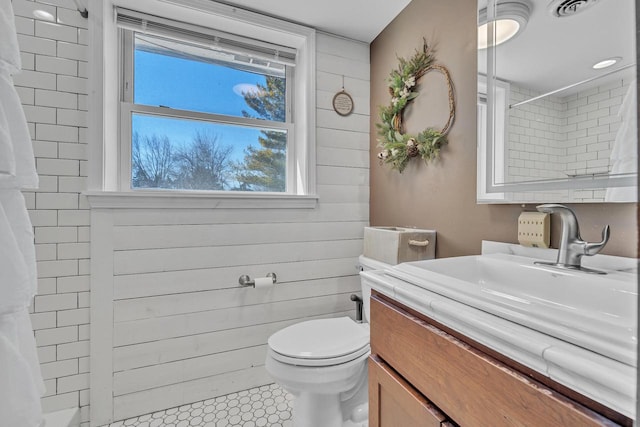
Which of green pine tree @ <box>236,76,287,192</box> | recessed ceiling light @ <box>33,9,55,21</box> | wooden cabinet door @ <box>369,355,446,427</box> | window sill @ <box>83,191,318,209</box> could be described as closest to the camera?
wooden cabinet door @ <box>369,355,446,427</box>

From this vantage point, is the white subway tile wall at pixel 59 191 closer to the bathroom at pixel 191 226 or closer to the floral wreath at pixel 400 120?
the bathroom at pixel 191 226

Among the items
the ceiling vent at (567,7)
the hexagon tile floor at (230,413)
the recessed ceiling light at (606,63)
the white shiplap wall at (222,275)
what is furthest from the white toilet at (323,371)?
the ceiling vent at (567,7)

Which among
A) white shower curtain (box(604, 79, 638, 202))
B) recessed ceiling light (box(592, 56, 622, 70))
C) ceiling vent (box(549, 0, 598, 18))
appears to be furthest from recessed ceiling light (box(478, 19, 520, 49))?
white shower curtain (box(604, 79, 638, 202))

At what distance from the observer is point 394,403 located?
2.61ft

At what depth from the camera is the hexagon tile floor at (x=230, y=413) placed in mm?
1423

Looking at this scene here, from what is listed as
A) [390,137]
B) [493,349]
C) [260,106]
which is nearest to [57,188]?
[260,106]

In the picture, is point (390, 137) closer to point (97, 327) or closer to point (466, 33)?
point (466, 33)

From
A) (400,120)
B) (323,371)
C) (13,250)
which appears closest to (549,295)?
(323,371)

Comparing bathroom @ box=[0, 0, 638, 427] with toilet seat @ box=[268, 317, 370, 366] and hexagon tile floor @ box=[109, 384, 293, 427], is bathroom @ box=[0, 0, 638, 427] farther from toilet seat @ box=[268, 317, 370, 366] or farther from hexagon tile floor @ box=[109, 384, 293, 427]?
toilet seat @ box=[268, 317, 370, 366]

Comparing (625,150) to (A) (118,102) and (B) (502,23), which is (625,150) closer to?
(B) (502,23)

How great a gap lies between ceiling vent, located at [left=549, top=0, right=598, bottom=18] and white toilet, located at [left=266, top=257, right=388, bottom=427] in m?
1.34

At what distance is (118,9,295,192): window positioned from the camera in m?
1.61

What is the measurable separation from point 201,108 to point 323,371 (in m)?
1.54

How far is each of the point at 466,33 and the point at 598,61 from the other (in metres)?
0.55
